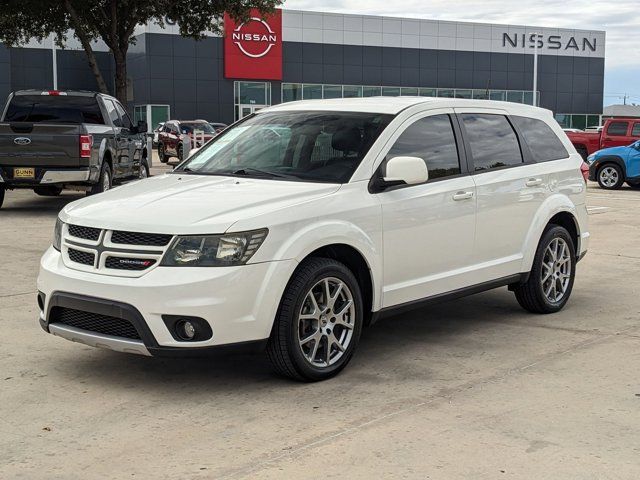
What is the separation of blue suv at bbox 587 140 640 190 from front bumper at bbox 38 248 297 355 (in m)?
19.4

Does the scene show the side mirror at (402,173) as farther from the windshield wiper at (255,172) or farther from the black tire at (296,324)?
the black tire at (296,324)

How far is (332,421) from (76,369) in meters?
1.94

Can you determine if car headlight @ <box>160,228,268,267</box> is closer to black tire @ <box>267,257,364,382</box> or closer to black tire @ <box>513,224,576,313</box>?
black tire @ <box>267,257,364,382</box>

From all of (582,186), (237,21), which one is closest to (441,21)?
(237,21)

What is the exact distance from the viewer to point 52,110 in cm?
1549

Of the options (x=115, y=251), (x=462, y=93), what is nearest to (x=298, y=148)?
(x=115, y=251)

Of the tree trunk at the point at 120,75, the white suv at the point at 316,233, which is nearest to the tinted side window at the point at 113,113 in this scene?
the tree trunk at the point at 120,75

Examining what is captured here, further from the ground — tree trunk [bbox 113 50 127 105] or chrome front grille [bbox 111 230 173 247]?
tree trunk [bbox 113 50 127 105]

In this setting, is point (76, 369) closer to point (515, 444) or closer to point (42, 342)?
point (42, 342)

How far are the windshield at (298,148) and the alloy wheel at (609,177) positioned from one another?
17959 millimetres

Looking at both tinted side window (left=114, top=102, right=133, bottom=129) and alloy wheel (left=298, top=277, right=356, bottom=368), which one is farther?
tinted side window (left=114, top=102, right=133, bottom=129)

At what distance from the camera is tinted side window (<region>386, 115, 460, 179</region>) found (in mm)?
6234

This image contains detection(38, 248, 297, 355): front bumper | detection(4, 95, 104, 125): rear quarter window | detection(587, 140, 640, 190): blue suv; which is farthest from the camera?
detection(587, 140, 640, 190): blue suv

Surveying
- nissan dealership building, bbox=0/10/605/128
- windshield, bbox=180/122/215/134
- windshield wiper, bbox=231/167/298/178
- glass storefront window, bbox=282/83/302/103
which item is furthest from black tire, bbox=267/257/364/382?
glass storefront window, bbox=282/83/302/103
